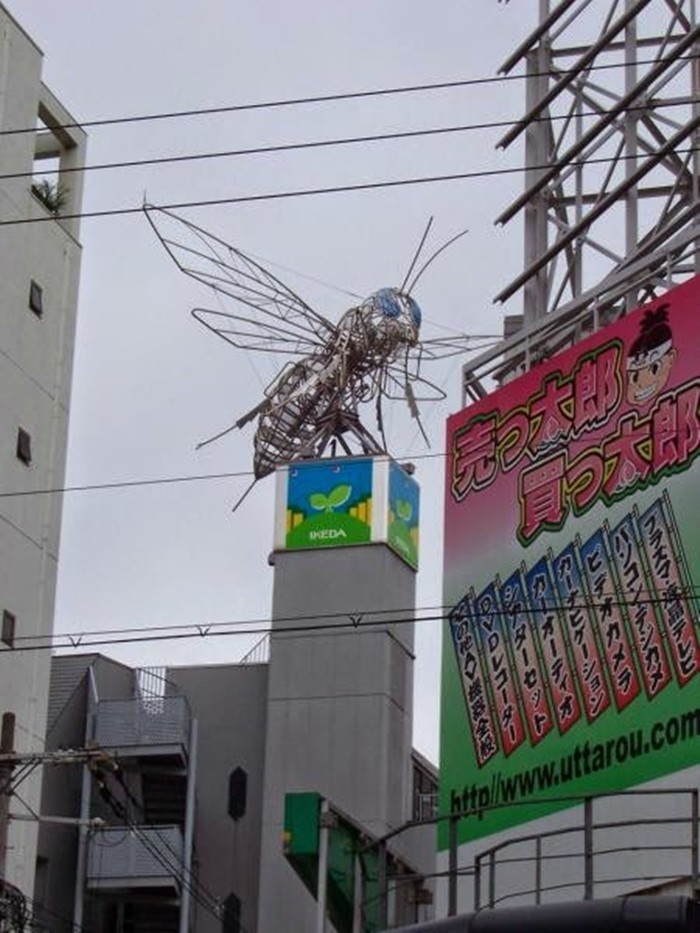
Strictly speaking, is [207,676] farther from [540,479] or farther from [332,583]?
[540,479]

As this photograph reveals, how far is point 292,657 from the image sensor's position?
1998 inches

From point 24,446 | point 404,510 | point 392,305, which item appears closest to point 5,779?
point 24,446

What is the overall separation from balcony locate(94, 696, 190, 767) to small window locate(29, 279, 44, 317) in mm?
9257

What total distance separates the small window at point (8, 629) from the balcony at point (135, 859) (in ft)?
20.4

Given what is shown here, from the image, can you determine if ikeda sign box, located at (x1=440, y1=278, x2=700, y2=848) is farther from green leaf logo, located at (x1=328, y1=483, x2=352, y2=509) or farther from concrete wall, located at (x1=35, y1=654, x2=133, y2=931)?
green leaf logo, located at (x1=328, y1=483, x2=352, y2=509)

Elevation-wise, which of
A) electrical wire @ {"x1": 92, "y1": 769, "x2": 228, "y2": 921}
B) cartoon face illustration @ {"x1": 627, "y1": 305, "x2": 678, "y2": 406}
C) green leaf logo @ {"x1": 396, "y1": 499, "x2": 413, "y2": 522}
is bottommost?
electrical wire @ {"x1": 92, "y1": 769, "x2": 228, "y2": 921}

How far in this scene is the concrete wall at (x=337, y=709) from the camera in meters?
48.8

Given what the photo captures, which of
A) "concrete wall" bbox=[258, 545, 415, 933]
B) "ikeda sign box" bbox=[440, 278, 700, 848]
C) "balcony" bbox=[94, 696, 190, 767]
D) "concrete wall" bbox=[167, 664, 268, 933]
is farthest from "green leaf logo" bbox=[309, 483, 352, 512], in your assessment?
"ikeda sign box" bbox=[440, 278, 700, 848]

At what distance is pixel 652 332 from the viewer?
28.1 m

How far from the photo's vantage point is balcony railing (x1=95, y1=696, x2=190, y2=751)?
167ft

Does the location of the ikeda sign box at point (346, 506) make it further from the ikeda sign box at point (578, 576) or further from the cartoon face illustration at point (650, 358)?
the cartoon face illustration at point (650, 358)

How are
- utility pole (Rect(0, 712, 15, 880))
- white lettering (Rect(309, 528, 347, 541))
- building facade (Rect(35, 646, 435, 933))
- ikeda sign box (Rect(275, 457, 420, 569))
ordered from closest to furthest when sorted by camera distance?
utility pole (Rect(0, 712, 15, 880)) → building facade (Rect(35, 646, 435, 933)) → ikeda sign box (Rect(275, 457, 420, 569)) → white lettering (Rect(309, 528, 347, 541))

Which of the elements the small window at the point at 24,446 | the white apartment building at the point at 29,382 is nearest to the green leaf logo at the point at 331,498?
the white apartment building at the point at 29,382

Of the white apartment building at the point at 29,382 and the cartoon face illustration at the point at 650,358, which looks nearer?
the cartoon face illustration at the point at 650,358
